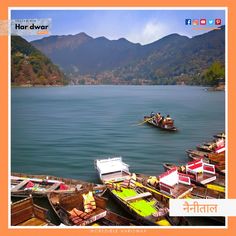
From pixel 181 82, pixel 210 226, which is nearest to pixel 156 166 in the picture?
pixel 210 226

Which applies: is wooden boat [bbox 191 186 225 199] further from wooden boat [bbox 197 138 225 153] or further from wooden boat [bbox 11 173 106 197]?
wooden boat [bbox 197 138 225 153]

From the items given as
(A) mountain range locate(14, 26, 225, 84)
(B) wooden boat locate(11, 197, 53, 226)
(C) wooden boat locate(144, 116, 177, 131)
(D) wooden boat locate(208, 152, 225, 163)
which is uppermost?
(A) mountain range locate(14, 26, 225, 84)

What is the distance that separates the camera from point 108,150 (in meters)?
16.0

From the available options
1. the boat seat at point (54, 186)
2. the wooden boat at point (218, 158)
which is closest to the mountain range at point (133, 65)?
the wooden boat at point (218, 158)

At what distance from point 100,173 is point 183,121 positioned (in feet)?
39.6

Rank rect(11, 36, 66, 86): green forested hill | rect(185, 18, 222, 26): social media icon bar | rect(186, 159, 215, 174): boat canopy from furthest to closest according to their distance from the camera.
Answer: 1. rect(186, 159, 215, 174): boat canopy
2. rect(11, 36, 66, 86): green forested hill
3. rect(185, 18, 222, 26): social media icon bar

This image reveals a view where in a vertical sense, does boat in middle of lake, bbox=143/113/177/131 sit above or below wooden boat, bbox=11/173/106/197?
above

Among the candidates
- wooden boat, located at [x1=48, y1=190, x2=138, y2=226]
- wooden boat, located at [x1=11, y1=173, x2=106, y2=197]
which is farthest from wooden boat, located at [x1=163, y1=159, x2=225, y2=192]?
wooden boat, located at [x1=48, y1=190, x2=138, y2=226]

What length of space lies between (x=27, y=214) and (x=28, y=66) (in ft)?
21.1

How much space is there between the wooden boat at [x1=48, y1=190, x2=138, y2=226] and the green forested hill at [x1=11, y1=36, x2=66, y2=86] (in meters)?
3.46

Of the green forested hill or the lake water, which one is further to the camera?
the lake water

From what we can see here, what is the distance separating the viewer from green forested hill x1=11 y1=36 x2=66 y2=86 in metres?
8.38

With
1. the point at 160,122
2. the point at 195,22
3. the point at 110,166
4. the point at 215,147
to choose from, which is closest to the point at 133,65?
the point at 160,122
